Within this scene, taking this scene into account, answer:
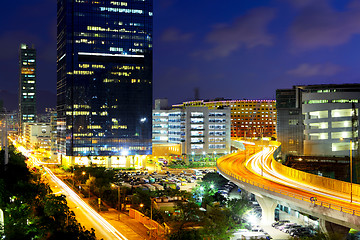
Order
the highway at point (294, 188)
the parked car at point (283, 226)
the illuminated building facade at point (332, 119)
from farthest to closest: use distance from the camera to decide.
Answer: the illuminated building facade at point (332, 119) → the parked car at point (283, 226) → the highway at point (294, 188)

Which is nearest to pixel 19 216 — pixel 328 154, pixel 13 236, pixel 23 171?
pixel 13 236

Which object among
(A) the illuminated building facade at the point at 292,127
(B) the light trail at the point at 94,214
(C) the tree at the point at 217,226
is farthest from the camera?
(A) the illuminated building facade at the point at 292,127

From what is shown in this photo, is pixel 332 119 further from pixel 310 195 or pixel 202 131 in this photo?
pixel 310 195

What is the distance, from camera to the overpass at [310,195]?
1174 inches

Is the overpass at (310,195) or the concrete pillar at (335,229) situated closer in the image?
the overpass at (310,195)

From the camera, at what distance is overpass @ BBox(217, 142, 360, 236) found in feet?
97.9

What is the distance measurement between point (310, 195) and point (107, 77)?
8098 cm

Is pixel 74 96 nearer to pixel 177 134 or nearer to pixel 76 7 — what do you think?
pixel 76 7

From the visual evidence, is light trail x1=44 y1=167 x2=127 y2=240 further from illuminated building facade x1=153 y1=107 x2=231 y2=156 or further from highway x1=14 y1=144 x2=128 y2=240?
illuminated building facade x1=153 y1=107 x2=231 y2=156

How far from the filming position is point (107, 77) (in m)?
108

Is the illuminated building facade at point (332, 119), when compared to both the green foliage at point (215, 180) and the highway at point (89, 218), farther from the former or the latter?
the highway at point (89, 218)

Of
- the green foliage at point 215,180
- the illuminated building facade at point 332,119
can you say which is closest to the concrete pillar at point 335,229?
the green foliage at point 215,180

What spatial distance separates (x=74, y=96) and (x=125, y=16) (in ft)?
83.5

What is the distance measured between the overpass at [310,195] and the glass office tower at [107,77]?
2312 inches
